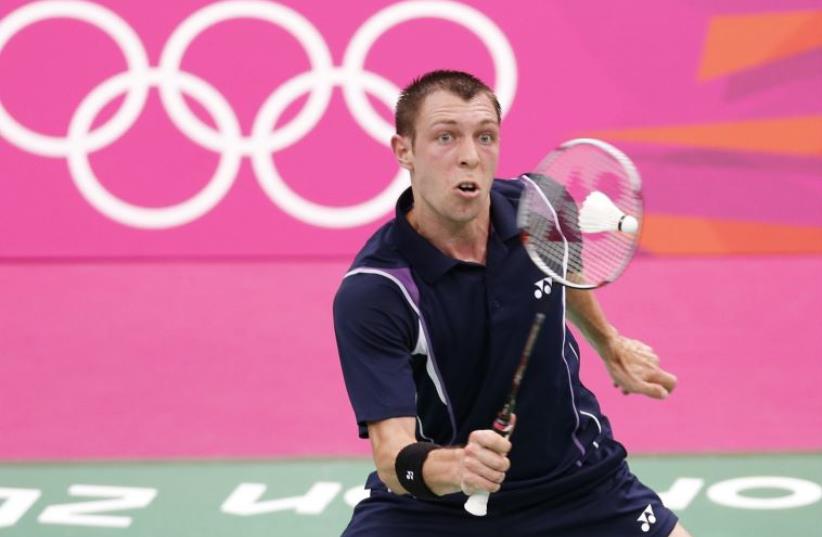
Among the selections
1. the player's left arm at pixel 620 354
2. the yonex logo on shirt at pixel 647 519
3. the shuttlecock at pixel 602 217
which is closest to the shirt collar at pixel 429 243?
the shuttlecock at pixel 602 217

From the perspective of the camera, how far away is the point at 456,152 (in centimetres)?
445

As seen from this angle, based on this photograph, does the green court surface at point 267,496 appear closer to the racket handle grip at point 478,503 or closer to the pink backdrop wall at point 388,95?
the racket handle grip at point 478,503

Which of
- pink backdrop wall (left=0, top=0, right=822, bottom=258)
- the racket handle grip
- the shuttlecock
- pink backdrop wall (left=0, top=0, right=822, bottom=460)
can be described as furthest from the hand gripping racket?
pink backdrop wall (left=0, top=0, right=822, bottom=258)

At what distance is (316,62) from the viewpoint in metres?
9.84

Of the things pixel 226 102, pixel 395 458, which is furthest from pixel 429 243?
pixel 226 102

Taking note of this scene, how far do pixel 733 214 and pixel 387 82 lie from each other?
2.28 meters

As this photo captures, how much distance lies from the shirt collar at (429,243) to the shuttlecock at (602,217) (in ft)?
0.75

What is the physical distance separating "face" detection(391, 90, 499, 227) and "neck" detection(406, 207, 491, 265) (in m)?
0.08

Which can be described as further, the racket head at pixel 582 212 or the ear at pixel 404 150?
the ear at pixel 404 150

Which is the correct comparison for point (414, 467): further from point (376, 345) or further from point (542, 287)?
point (542, 287)

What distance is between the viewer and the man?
4.43 metres

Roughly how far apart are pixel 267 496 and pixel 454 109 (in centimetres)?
277

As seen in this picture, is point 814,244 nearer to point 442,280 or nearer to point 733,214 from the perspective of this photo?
point 733,214

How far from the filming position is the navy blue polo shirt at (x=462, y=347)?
443 cm
